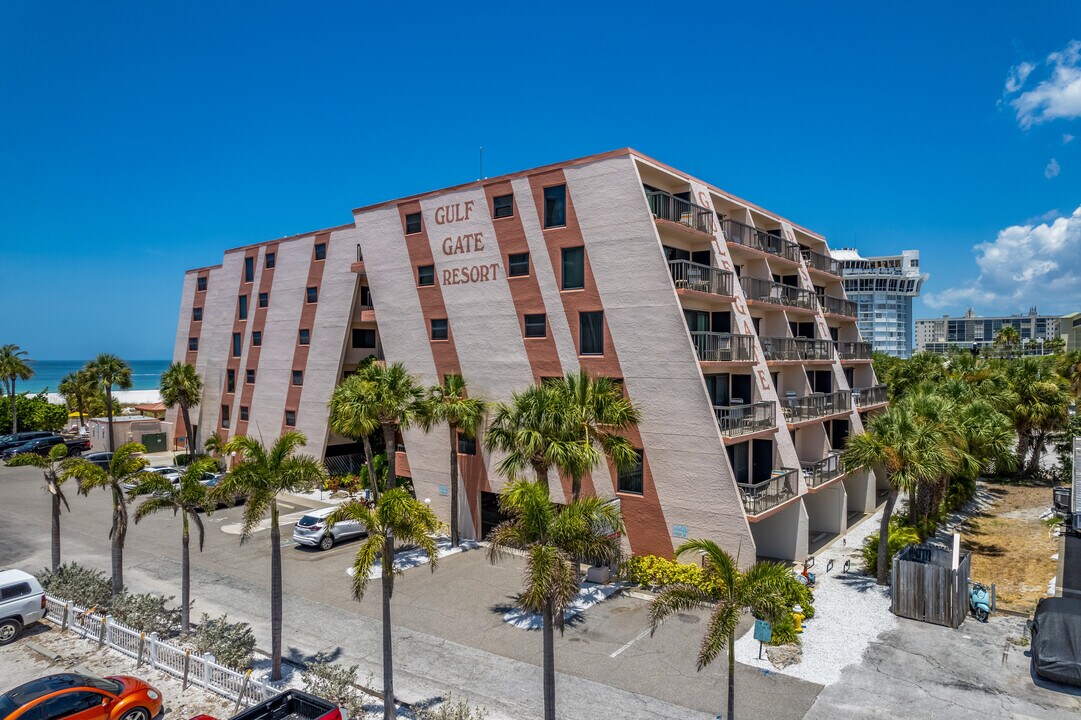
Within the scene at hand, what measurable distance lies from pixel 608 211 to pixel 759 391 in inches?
390

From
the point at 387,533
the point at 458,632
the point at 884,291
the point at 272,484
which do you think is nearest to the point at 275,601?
the point at 272,484

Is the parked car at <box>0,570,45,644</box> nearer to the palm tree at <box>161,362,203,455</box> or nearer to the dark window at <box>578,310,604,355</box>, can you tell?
the dark window at <box>578,310,604,355</box>

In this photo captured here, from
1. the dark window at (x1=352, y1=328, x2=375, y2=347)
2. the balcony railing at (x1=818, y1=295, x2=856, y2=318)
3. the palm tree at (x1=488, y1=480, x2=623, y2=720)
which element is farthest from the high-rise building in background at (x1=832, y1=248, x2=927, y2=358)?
the palm tree at (x1=488, y1=480, x2=623, y2=720)

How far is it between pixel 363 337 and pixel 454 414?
47.7 ft

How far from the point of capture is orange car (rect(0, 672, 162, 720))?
13.9 m

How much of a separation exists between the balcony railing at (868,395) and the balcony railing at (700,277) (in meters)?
14.3

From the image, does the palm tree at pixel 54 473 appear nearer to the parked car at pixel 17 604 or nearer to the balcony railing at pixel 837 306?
the parked car at pixel 17 604

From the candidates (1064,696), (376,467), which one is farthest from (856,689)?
(376,467)

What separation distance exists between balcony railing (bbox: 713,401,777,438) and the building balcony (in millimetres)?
11748

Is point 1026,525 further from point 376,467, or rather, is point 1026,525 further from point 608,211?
point 376,467

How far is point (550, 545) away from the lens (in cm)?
1359

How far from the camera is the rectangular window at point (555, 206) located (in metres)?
26.8

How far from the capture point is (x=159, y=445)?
184 feet

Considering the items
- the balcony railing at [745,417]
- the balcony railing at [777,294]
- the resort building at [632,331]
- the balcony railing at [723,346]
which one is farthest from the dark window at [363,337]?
the balcony railing at [745,417]
